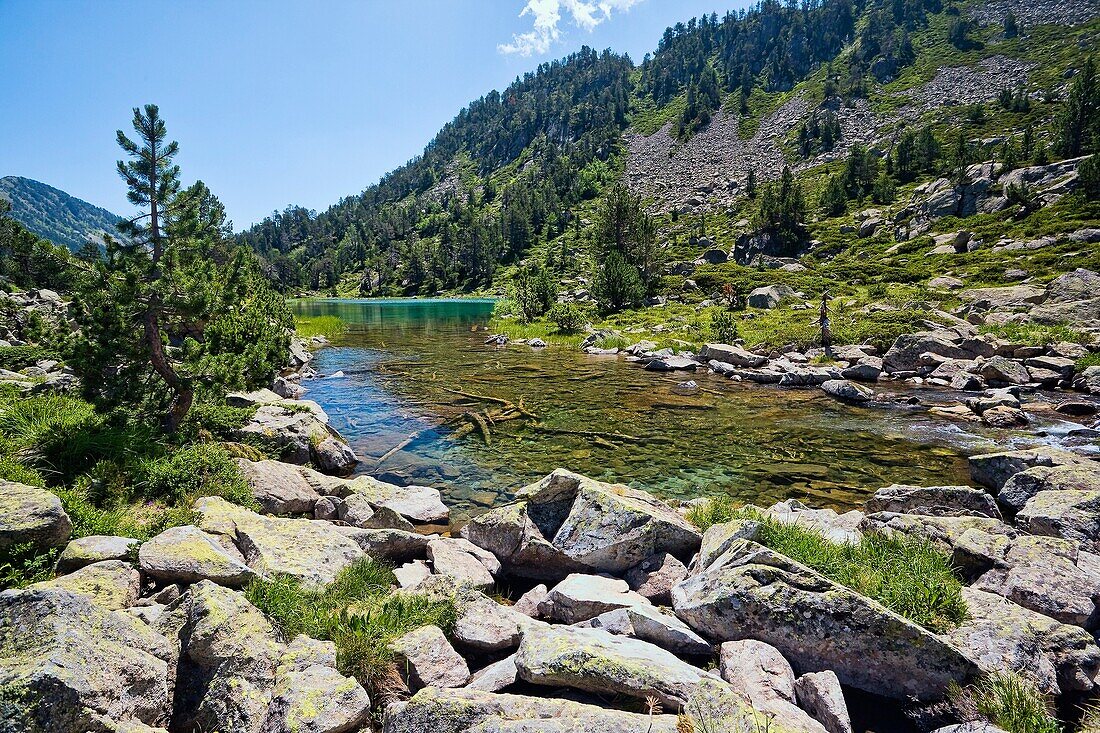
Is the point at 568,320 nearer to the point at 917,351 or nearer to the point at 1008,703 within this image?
the point at 917,351

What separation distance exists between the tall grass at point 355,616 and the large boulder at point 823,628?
355 centimetres

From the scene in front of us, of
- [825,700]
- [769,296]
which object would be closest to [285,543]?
[825,700]

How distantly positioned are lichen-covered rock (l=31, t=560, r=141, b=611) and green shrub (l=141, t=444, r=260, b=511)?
3.75 metres

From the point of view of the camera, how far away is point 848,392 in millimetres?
23203

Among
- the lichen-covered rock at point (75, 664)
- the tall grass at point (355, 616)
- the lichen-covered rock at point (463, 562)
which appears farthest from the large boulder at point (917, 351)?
the lichen-covered rock at point (75, 664)

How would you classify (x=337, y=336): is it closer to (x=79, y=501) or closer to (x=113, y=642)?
(x=79, y=501)

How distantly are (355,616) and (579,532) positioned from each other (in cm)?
389

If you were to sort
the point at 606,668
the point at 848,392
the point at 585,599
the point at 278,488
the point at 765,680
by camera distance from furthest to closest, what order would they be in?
the point at 848,392, the point at 278,488, the point at 585,599, the point at 765,680, the point at 606,668

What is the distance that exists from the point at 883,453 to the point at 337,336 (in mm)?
52473

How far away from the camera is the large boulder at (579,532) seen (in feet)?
27.0

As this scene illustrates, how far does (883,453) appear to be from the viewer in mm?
15672

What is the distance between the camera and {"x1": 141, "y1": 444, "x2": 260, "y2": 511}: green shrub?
31.6 feet

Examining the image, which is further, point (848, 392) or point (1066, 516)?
point (848, 392)

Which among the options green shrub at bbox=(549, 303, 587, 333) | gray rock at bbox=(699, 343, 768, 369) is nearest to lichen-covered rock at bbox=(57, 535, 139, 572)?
gray rock at bbox=(699, 343, 768, 369)
